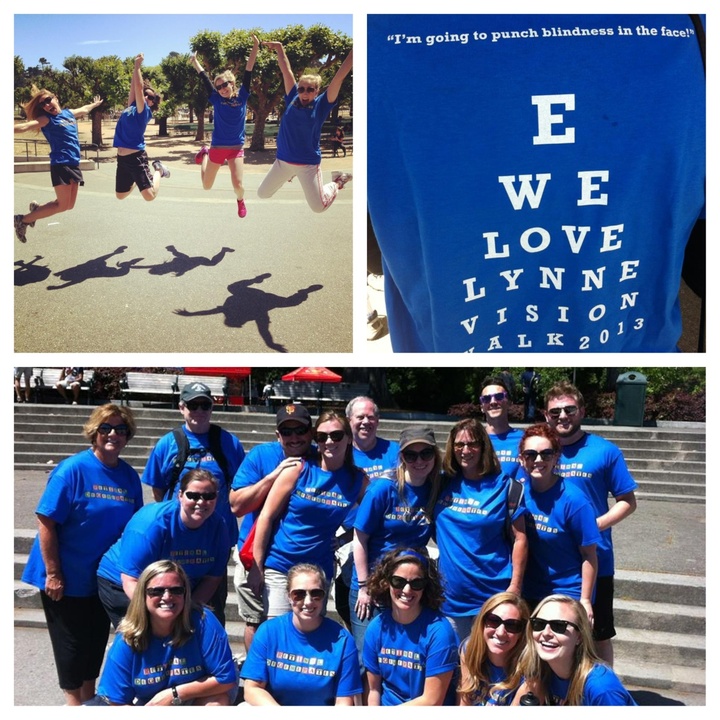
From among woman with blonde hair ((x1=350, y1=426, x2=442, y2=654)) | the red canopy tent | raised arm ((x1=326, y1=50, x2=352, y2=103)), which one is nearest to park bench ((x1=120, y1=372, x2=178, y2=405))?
the red canopy tent

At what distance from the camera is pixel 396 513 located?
10.9 ft

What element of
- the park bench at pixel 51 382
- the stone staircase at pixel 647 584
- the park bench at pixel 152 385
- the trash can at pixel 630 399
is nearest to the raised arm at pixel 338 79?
the stone staircase at pixel 647 584

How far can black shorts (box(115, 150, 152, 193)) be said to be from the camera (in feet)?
14.5

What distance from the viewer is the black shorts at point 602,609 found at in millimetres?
3438

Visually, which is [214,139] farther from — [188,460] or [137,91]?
[188,460]

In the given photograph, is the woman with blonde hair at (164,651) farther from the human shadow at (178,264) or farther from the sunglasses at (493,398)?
the human shadow at (178,264)

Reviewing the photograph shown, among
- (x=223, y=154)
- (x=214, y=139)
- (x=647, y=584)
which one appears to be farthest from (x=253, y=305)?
(x=647, y=584)

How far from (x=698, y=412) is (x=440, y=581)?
9.35 m

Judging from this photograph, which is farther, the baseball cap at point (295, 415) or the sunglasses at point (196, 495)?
the baseball cap at point (295, 415)

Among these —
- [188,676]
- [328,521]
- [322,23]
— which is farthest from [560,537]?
[322,23]

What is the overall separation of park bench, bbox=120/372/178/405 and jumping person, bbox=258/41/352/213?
7011 mm

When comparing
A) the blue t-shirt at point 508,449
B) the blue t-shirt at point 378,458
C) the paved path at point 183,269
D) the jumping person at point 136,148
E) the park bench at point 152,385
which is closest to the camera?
the blue t-shirt at point 508,449

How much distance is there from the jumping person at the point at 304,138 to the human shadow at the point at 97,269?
87 centimetres

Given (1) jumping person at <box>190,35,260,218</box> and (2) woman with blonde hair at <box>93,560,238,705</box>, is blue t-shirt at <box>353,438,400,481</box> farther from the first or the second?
(1) jumping person at <box>190,35,260,218</box>
